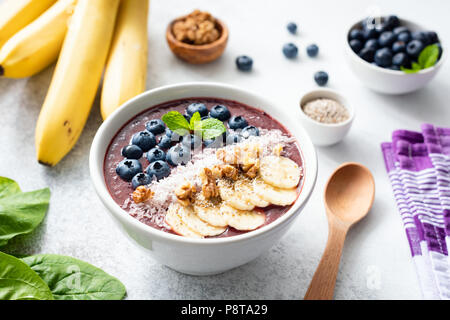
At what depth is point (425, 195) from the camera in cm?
182

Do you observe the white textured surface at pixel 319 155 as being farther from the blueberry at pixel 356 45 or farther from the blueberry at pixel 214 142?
the blueberry at pixel 214 142

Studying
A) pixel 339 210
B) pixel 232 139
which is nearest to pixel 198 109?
pixel 232 139

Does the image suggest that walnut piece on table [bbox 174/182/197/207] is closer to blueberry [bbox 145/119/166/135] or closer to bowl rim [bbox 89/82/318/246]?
bowl rim [bbox 89/82/318/246]

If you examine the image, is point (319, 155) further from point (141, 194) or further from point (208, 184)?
point (141, 194)

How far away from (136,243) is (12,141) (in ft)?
3.25

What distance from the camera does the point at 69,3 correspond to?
229cm

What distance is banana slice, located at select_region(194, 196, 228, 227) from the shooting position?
54.4 inches

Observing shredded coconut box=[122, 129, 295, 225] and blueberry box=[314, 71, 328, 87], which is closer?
shredded coconut box=[122, 129, 295, 225]

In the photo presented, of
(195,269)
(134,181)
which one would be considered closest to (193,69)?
(134,181)

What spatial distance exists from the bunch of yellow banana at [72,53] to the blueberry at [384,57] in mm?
1168

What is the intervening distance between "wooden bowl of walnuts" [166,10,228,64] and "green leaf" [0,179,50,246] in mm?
1073

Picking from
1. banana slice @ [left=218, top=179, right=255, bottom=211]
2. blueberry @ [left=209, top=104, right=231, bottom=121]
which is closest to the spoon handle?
banana slice @ [left=218, top=179, right=255, bottom=211]

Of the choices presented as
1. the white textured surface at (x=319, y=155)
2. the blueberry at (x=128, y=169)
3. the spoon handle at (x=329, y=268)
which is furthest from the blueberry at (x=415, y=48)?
the blueberry at (x=128, y=169)
